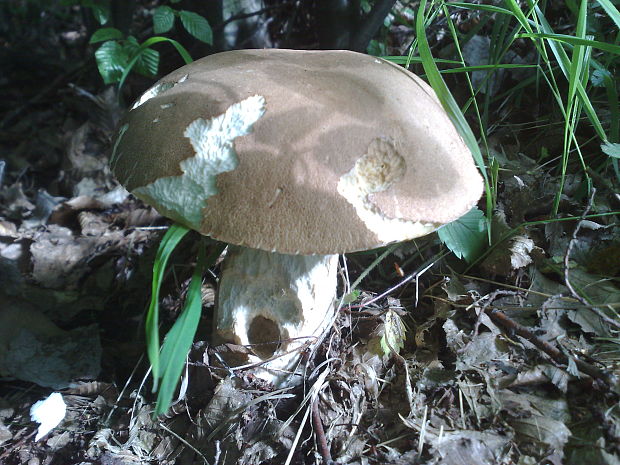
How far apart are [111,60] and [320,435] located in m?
2.01

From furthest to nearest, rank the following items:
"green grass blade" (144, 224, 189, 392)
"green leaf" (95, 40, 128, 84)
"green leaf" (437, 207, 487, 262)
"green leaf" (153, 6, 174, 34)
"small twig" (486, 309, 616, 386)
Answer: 1. "green leaf" (95, 40, 128, 84)
2. "green leaf" (153, 6, 174, 34)
3. "green leaf" (437, 207, 487, 262)
4. "small twig" (486, 309, 616, 386)
5. "green grass blade" (144, 224, 189, 392)

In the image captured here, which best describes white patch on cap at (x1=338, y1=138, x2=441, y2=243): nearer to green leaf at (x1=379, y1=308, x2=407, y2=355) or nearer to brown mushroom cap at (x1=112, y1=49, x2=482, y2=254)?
brown mushroom cap at (x1=112, y1=49, x2=482, y2=254)

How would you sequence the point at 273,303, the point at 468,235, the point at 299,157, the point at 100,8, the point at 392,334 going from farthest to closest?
the point at 100,8 → the point at 468,235 → the point at 392,334 → the point at 273,303 → the point at 299,157

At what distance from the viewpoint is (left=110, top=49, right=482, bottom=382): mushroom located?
3.44ft

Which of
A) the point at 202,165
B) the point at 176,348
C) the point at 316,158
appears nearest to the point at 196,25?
the point at 202,165

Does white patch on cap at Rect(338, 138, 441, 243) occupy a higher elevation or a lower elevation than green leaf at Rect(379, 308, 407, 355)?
higher

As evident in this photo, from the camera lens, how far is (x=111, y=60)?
2.27m

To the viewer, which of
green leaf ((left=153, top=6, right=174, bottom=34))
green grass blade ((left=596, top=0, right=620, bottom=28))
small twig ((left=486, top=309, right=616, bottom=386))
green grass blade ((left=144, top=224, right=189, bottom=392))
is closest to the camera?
green grass blade ((left=144, top=224, right=189, bottom=392))

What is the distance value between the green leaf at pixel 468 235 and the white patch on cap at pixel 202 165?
90 centimetres

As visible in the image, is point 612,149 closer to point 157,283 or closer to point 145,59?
point 157,283

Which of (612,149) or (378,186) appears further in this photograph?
(612,149)

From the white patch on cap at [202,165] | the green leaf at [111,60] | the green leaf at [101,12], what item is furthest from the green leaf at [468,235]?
the green leaf at [101,12]

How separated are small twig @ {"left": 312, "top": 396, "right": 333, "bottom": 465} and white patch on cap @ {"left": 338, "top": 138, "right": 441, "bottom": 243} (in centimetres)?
64

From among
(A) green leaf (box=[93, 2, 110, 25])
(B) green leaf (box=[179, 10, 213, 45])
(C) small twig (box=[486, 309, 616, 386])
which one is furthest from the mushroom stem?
(A) green leaf (box=[93, 2, 110, 25])
